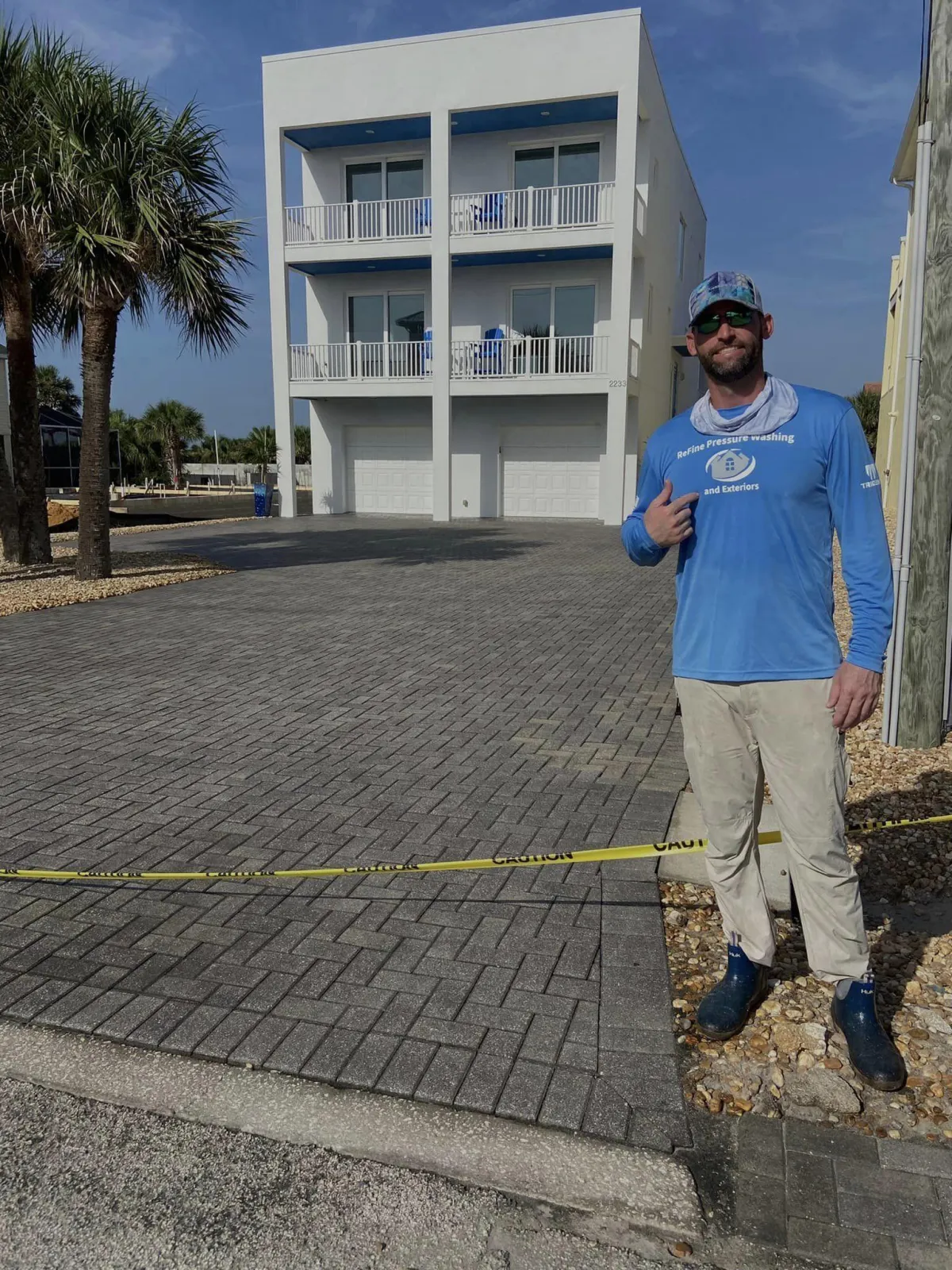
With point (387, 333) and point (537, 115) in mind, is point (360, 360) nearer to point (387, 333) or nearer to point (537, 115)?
point (387, 333)

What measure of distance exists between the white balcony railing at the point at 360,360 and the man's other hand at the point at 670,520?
77.8 feet

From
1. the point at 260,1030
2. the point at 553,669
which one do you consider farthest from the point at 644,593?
the point at 260,1030

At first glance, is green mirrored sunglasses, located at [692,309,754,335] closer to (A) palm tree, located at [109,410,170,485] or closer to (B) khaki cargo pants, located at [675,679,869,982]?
(B) khaki cargo pants, located at [675,679,869,982]

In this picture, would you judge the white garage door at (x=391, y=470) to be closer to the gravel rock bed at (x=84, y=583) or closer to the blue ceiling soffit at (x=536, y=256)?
the blue ceiling soffit at (x=536, y=256)

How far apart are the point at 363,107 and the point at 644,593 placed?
17989 mm

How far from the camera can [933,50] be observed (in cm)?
482

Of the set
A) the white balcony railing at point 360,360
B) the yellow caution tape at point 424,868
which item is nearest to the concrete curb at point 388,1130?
the yellow caution tape at point 424,868

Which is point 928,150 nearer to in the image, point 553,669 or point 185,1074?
point 553,669

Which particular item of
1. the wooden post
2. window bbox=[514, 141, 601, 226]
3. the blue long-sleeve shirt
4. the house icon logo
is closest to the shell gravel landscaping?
the wooden post

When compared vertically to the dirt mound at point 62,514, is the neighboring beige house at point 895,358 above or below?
above

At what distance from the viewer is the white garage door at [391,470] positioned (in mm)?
27047

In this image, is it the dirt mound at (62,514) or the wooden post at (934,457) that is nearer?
the wooden post at (934,457)

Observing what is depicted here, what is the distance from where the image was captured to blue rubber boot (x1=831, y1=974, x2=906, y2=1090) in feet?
8.73

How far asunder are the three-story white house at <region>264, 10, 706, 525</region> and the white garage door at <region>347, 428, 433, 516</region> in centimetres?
6
